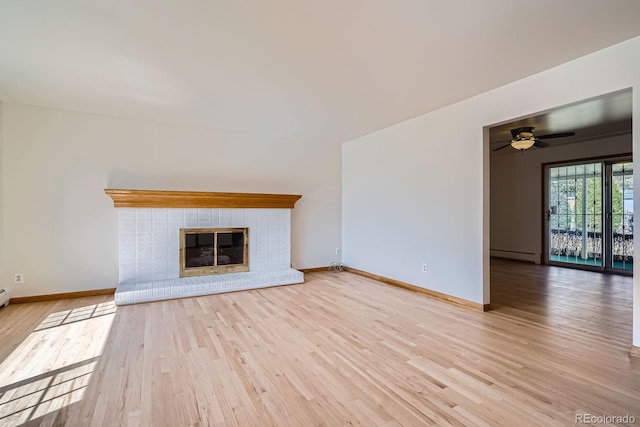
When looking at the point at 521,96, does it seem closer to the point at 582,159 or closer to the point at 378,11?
the point at 378,11

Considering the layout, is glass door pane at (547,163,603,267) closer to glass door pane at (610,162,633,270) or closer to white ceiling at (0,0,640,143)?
glass door pane at (610,162,633,270)

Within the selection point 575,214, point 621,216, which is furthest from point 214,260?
point 621,216

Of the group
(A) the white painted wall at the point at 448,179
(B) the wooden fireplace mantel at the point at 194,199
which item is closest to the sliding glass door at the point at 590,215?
(A) the white painted wall at the point at 448,179

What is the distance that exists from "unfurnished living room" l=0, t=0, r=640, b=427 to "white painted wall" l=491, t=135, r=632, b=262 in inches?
12.0

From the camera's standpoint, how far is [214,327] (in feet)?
9.87

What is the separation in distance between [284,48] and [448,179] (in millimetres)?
2593

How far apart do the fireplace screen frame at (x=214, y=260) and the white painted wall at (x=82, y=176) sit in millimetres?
684

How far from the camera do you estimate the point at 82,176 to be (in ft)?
13.5

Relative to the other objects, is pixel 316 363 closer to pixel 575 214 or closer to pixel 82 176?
pixel 82 176

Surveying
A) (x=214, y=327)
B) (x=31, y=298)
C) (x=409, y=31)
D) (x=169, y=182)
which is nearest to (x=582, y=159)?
(x=409, y=31)

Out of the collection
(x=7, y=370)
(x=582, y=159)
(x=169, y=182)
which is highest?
(x=582, y=159)

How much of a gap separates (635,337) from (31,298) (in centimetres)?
631

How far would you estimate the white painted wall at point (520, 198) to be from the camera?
6586mm

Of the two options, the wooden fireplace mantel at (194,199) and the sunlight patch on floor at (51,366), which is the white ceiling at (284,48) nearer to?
the wooden fireplace mantel at (194,199)
